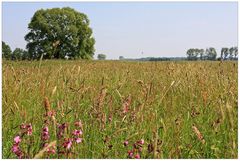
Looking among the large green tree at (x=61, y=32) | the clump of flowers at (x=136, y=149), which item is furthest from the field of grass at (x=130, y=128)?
the large green tree at (x=61, y=32)

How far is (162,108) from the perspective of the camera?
336 centimetres

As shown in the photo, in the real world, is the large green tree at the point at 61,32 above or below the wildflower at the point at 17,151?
above

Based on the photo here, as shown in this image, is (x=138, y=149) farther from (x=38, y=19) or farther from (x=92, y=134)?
(x=38, y=19)

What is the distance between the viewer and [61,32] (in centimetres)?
4403

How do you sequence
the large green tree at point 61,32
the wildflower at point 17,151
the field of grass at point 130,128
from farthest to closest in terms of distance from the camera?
the large green tree at point 61,32
the field of grass at point 130,128
the wildflower at point 17,151

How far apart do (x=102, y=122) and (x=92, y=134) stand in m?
0.12

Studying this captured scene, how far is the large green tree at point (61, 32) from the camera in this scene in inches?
1740

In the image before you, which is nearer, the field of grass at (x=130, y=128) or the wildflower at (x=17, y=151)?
the wildflower at (x=17, y=151)

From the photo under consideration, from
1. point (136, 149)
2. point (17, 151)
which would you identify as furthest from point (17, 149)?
point (136, 149)

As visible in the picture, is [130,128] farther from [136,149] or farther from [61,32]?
[61,32]

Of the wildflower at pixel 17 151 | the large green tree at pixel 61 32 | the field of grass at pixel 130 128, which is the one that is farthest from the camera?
the large green tree at pixel 61 32

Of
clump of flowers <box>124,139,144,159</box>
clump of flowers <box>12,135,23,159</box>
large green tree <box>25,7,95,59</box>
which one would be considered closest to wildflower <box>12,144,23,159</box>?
clump of flowers <box>12,135,23,159</box>

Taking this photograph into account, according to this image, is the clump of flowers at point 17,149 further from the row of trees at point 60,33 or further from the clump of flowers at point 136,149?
the row of trees at point 60,33

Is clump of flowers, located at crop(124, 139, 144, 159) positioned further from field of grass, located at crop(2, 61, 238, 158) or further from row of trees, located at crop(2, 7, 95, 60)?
row of trees, located at crop(2, 7, 95, 60)
